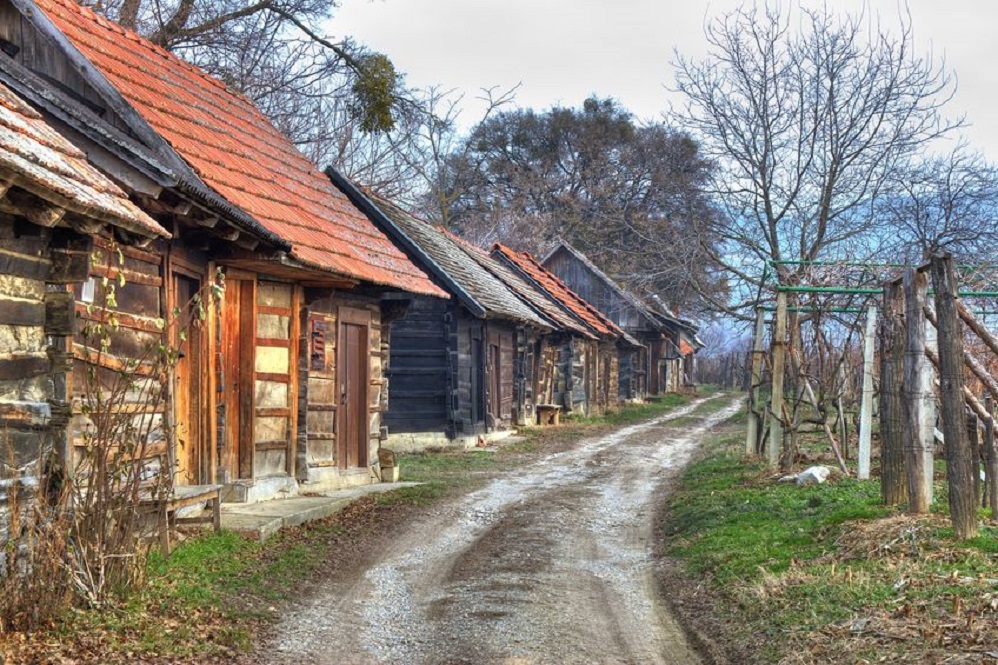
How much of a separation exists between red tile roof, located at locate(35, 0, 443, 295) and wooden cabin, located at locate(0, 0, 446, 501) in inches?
1.5

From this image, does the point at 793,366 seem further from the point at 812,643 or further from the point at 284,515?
the point at 812,643

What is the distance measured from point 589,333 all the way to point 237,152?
64.0 ft

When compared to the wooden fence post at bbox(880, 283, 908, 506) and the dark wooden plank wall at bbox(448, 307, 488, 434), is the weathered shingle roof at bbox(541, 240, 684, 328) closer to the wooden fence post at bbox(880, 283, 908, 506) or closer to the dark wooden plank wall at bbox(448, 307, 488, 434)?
the dark wooden plank wall at bbox(448, 307, 488, 434)

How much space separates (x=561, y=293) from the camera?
3406 cm

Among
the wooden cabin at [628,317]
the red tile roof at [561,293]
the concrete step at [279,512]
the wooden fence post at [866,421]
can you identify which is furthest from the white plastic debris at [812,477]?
the wooden cabin at [628,317]

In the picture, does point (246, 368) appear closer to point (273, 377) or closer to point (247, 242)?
point (273, 377)

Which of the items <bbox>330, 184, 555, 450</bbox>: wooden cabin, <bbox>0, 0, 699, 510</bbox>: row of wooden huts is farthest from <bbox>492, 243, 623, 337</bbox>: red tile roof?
<bbox>0, 0, 699, 510</bbox>: row of wooden huts

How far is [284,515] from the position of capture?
9969 mm

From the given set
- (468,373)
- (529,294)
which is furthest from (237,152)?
(529,294)

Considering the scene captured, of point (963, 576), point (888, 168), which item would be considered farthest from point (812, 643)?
point (888, 168)

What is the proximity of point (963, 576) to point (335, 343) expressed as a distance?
8.60 metres

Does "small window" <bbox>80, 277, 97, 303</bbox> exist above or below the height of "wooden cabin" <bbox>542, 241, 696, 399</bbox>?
below

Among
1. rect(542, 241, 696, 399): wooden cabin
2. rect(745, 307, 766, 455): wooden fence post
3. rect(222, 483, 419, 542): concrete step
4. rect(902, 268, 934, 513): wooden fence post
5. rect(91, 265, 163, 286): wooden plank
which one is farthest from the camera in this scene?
rect(542, 241, 696, 399): wooden cabin

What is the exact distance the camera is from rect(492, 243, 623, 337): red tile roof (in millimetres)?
32156
